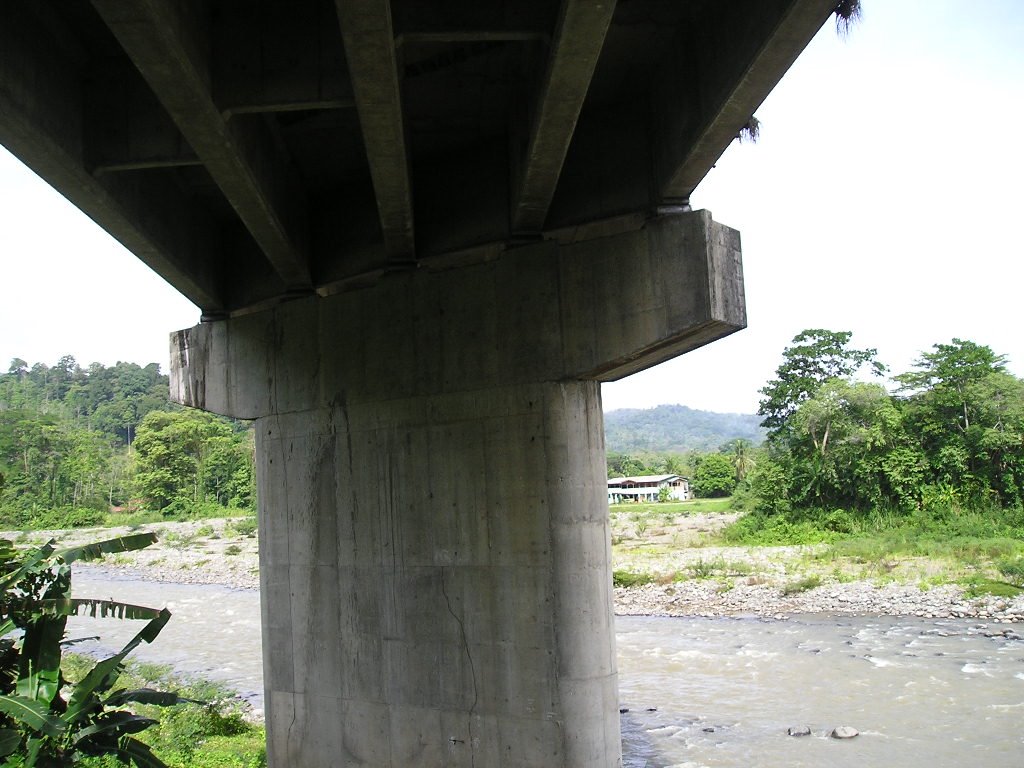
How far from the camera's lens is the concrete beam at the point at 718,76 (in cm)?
578

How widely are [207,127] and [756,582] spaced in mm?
30645

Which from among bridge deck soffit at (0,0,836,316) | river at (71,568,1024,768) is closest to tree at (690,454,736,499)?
river at (71,568,1024,768)

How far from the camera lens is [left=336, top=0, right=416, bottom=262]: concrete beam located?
543 cm

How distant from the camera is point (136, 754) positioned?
7.72 meters

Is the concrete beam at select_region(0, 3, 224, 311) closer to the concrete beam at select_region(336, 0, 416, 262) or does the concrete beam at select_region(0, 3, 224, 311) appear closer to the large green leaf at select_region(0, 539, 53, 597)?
the concrete beam at select_region(336, 0, 416, 262)

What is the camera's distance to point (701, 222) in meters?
8.15

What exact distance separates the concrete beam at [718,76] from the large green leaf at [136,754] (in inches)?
266

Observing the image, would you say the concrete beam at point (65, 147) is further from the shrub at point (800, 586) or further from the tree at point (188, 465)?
the tree at point (188, 465)

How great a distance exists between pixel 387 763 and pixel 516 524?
2973 mm

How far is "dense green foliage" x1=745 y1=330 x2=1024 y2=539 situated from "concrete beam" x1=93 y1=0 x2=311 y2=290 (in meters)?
37.9

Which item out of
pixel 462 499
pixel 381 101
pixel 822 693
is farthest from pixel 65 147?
pixel 822 693

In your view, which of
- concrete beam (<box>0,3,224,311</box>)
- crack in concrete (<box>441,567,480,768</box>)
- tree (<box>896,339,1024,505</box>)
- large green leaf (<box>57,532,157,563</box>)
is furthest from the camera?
tree (<box>896,339,1024,505</box>)

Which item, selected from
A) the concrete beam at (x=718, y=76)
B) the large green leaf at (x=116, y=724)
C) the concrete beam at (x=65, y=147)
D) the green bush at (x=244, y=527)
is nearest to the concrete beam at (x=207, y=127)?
the concrete beam at (x=65, y=147)

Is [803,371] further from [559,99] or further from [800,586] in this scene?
[559,99]
